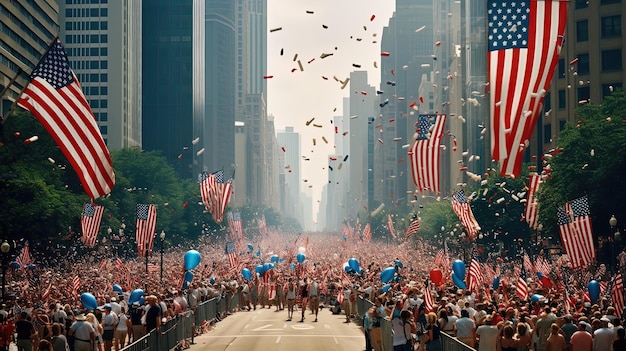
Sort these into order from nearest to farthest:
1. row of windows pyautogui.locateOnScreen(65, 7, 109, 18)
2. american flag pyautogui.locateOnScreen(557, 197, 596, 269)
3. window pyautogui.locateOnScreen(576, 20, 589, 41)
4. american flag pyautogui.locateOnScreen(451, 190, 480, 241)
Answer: american flag pyautogui.locateOnScreen(557, 197, 596, 269)
american flag pyautogui.locateOnScreen(451, 190, 480, 241)
window pyautogui.locateOnScreen(576, 20, 589, 41)
row of windows pyautogui.locateOnScreen(65, 7, 109, 18)

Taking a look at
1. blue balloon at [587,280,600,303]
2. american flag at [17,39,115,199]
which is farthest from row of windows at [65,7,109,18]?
american flag at [17,39,115,199]

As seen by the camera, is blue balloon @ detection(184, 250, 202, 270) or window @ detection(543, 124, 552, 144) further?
window @ detection(543, 124, 552, 144)

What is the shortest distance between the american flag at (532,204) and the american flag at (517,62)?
3338 cm

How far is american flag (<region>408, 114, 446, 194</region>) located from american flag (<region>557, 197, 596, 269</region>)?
21.0 ft

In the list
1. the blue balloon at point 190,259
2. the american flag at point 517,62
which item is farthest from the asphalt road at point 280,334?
the american flag at point 517,62

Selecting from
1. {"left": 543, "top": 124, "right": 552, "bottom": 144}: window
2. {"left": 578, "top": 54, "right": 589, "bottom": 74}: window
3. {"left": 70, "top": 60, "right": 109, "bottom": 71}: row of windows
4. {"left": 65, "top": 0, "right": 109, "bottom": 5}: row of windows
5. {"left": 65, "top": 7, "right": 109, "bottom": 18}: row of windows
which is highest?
{"left": 65, "top": 0, "right": 109, "bottom": 5}: row of windows

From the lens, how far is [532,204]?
5912 centimetres

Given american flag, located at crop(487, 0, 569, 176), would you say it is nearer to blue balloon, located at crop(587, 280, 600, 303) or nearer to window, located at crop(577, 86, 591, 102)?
blue balloon, located at crop(587, 280, 600, 303)

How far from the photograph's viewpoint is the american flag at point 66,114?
869 inches

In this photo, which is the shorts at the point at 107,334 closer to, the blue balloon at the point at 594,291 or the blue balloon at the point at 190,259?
the blue balloon at the point at 190,259

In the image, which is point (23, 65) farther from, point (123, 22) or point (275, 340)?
point (275, 340)

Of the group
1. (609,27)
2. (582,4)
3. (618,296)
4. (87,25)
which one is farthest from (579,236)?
(87,25)

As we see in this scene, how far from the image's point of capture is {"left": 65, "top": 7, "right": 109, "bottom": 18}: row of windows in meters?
186

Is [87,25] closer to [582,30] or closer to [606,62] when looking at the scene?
[582,30]
